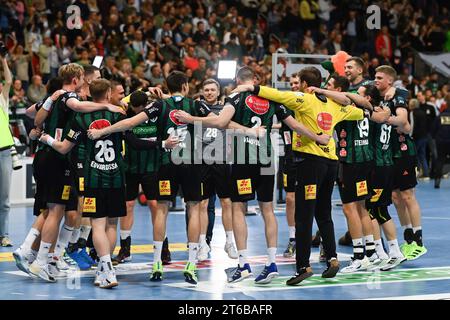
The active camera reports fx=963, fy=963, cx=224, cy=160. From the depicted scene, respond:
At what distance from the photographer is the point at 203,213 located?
465 inches

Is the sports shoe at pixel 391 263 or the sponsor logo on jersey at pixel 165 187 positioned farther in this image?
the sports shoe at pixel 391 263

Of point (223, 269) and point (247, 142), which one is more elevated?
point (247, 142)

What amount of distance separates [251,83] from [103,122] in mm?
1672

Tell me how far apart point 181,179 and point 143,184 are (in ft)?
2.37

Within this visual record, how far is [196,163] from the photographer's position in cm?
1066

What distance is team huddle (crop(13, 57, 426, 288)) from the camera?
1005cm

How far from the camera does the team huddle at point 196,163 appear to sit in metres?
10.0

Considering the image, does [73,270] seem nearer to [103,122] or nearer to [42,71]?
[103,122]

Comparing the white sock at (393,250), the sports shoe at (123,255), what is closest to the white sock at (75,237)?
the sports shoe at (123,255)

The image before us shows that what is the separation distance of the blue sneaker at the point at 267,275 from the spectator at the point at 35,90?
462 inches

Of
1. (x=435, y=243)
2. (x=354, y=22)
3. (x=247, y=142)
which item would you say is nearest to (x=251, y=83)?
(x=247, y=142)

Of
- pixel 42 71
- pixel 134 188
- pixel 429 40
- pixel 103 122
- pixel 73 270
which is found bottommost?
pixel 73 270

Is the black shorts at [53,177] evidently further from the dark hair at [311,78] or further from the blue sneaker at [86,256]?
the dark hair at [311,78]

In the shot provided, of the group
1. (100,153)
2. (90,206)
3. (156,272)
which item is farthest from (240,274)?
(100,153)
